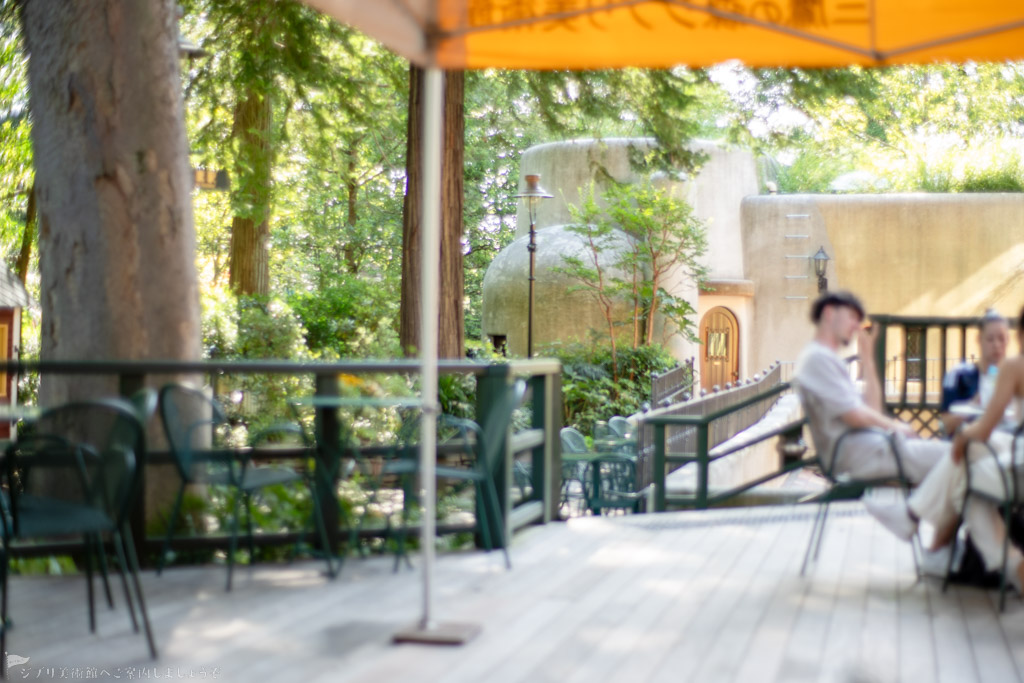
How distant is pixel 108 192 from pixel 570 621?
3.68 metres

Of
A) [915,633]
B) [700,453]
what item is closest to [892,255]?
[700,453]

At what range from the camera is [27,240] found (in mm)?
20453

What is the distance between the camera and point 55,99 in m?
6.45

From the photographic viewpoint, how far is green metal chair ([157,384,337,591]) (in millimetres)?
5254

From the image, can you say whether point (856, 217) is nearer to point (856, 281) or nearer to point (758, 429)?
point (856, 281)

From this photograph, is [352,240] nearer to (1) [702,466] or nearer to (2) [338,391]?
(1) [702,466]

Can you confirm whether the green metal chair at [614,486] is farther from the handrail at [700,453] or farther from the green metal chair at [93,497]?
the green metal chair at [93,497]

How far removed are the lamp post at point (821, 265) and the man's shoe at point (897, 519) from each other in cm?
2010

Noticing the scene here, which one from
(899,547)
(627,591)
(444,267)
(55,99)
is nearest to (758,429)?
(444,267)

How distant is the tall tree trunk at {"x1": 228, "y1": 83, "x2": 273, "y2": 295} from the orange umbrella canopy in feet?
30.0

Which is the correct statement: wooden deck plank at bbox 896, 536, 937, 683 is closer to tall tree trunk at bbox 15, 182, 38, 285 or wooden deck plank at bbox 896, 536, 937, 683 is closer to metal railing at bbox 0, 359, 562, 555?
metal railing at bbox 0, 359, 562, 555

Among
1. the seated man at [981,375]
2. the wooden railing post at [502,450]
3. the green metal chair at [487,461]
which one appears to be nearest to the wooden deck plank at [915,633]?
the seated man at [981,375]

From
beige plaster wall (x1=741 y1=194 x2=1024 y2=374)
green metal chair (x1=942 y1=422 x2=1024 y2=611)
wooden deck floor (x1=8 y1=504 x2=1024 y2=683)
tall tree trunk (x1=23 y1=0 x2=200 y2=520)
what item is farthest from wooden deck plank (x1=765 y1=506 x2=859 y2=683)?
beige plaster wall (x1=741 y1=194 x2=1024 y2=374)

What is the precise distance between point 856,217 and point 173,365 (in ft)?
72.3
